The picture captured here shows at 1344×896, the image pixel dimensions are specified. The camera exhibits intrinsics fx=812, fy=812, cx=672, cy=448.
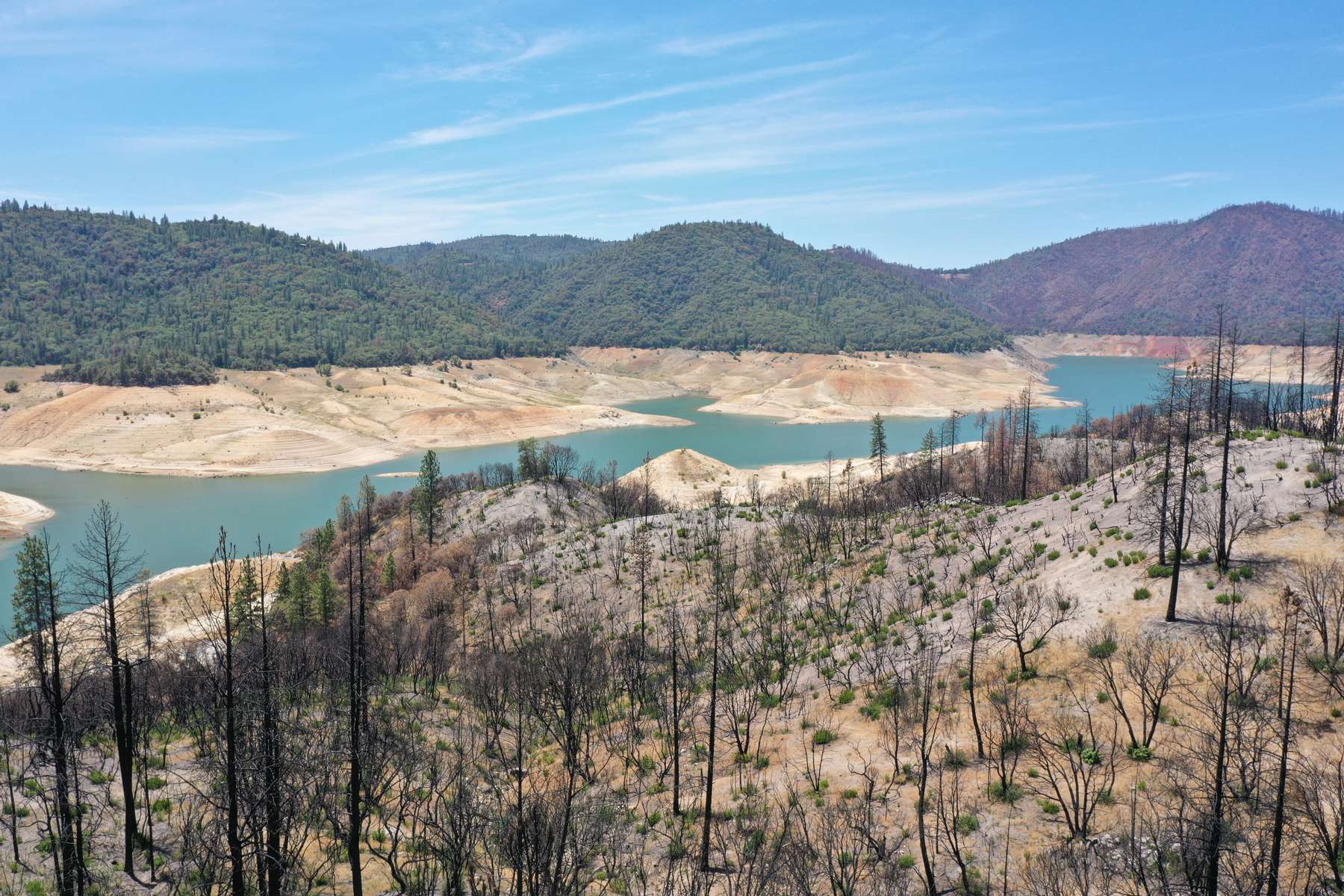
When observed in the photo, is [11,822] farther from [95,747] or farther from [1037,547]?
[1037,547]

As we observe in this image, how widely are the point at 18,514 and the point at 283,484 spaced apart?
97.5 ft

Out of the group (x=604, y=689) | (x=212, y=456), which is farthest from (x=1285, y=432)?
(x=212, y=456)

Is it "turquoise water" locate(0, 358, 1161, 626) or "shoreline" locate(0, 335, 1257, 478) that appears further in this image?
"shoreline" locate(0, 335, 1257, 478)

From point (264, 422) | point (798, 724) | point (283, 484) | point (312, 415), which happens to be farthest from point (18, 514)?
point (798, 724)

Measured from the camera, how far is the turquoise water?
282ft

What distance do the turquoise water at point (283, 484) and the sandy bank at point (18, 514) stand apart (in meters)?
1.79

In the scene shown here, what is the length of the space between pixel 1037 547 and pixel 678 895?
2273cm

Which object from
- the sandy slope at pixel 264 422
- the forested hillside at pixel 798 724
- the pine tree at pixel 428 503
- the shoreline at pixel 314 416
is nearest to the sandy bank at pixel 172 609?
the forested hillside at pixel 798 724

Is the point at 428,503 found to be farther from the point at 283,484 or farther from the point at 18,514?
the point at 18,514

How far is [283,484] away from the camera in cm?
11506

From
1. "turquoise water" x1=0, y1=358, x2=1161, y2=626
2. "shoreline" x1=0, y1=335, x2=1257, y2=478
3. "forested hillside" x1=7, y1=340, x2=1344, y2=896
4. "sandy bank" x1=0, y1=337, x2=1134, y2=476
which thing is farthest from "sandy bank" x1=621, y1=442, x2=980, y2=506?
"sandy bank" x1=0, y1=337, x2=1134, y2=476

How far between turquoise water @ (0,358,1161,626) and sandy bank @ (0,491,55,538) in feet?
5.86

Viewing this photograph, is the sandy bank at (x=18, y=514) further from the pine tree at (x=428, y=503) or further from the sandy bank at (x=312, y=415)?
the pine tree at (x=428, y=503)

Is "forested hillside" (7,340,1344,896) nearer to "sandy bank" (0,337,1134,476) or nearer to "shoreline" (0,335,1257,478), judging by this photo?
"shoreline" (0,335,1257,478)
